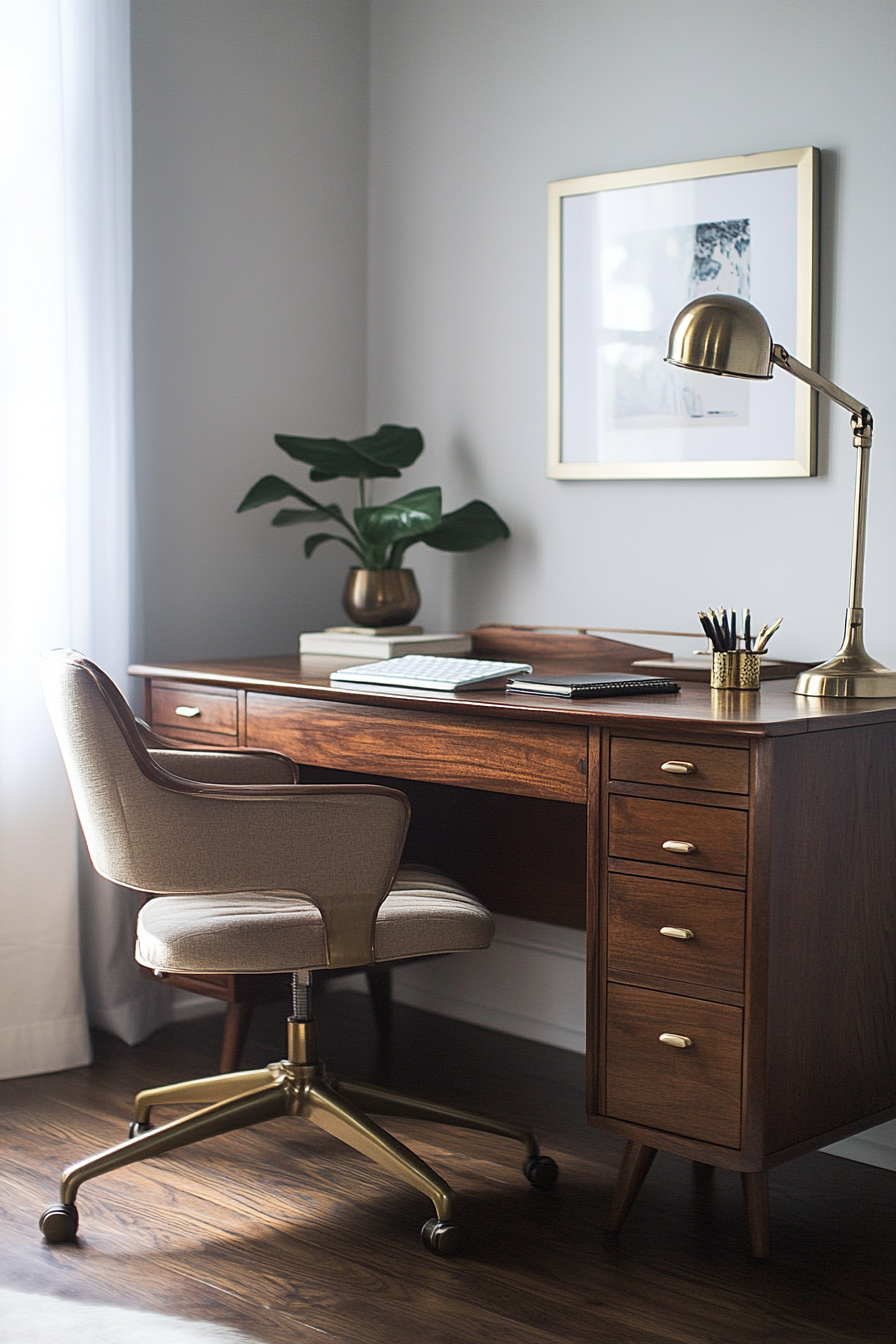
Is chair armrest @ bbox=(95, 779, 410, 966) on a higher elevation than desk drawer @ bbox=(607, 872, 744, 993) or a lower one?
higher

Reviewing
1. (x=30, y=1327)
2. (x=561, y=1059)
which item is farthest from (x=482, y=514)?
(x=30, y=1327)

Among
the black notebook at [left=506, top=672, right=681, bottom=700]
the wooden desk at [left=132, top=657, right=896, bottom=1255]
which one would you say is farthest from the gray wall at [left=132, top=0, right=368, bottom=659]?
the black notebook at [left=506, top=672, right=681, bottom=700]

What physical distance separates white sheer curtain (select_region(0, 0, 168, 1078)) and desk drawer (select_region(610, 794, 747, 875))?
1227mm

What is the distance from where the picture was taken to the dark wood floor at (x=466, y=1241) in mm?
1810

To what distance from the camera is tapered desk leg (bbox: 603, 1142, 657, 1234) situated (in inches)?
79.8

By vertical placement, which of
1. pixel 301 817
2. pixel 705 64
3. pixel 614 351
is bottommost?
pixel 301 817

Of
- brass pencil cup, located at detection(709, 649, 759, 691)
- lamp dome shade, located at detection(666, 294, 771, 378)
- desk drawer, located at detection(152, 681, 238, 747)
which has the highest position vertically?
lamp dome shade, located at detection(666, 294, 771, 378)

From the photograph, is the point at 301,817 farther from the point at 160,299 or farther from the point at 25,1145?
the point at 160,299

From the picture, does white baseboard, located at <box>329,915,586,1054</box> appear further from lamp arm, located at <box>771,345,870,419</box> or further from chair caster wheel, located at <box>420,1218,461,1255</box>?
lamp arm, located at <box>771,345,870,419</box>

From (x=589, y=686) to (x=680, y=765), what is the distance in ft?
0.87

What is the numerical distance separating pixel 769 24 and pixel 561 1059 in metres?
1.92

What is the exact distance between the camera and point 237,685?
2539 mm

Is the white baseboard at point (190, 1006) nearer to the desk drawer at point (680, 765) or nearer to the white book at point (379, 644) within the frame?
the white book at point (379, 644)

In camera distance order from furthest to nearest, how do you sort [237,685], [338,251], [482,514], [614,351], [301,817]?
[338,251] → [482,514] → [614,351] → [237,685] → [301,817]
